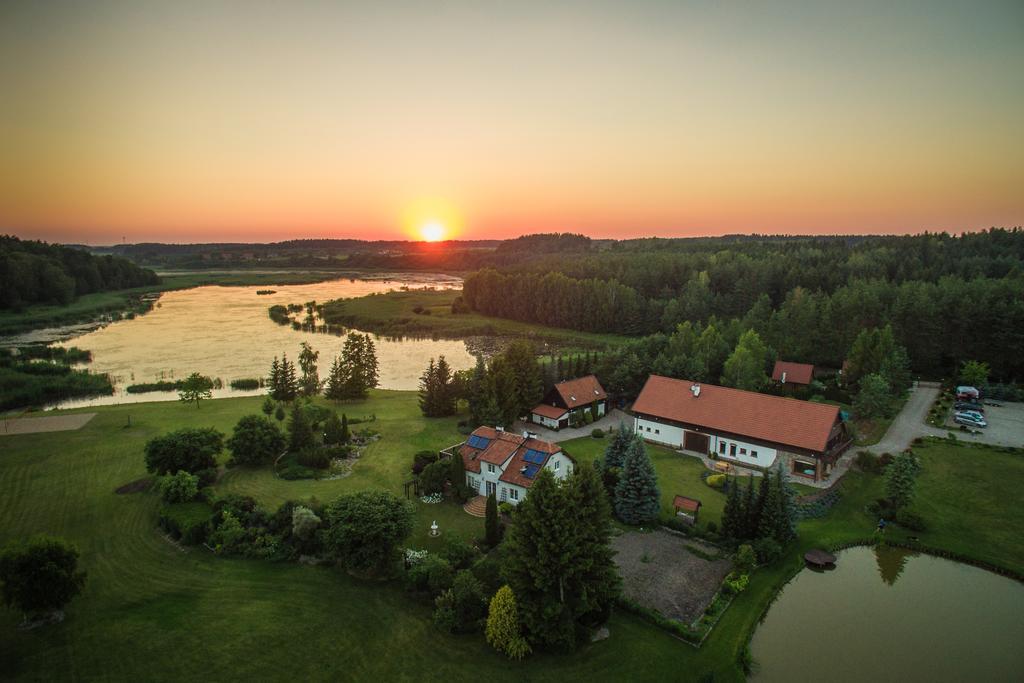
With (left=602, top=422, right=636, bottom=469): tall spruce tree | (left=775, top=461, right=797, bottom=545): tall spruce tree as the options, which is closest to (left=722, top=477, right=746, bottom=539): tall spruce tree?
(left=775, top=461, right=797, bottom=545): tall spruce tree

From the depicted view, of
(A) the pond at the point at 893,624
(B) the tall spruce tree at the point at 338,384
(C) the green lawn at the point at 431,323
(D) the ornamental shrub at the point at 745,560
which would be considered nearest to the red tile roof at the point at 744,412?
(A) the pond at the point at 893,624

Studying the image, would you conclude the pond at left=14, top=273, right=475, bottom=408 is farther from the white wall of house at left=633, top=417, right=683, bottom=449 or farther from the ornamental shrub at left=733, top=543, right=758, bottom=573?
the ornamental shrub at left=733, top=543, right=758, bottom=573

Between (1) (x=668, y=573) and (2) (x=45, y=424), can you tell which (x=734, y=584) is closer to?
(1) (x=668, y=573)

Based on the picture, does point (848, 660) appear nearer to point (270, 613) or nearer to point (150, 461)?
point (270, 613)

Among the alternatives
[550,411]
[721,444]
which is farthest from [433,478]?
[721,444]

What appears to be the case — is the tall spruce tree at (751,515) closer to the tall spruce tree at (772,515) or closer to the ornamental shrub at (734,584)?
the tall spruce tree at (772,515)

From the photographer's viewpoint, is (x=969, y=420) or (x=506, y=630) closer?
(x=506, y=630)

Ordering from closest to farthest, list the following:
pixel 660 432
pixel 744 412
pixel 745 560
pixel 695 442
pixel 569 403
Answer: pixel 745 560 → pixel 744 412 → pixel 695 442 → pixel 660 432 → pixel 569 403

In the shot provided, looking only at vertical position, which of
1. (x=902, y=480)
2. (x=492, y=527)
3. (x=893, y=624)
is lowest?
(x=893, y=624)
